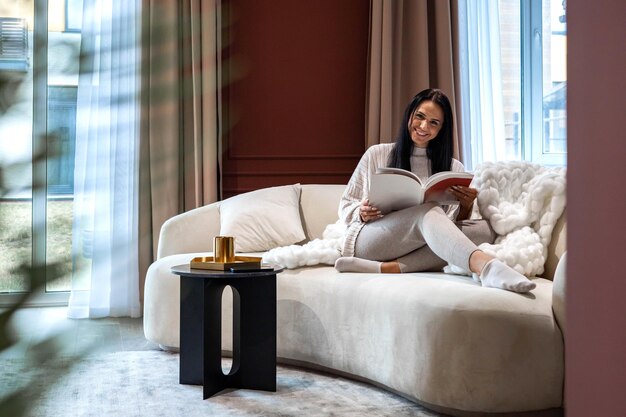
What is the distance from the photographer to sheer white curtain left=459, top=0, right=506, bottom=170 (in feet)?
15.3

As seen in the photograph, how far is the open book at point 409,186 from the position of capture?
297cm

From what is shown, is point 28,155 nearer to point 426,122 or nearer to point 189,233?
point 426,122

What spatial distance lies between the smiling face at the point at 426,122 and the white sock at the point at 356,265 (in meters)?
0.65

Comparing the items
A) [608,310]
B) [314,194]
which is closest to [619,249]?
[608,310]

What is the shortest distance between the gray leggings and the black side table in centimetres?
45

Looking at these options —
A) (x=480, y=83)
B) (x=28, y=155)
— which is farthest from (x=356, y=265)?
(x=28, y=155)

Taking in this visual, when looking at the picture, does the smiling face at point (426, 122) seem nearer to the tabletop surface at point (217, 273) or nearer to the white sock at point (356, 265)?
the white sock at point (356, 265)

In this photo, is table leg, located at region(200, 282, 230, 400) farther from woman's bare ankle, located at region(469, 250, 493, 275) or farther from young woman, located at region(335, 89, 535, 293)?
woman's bare ankle, located at region(469, 250, 493, 275)

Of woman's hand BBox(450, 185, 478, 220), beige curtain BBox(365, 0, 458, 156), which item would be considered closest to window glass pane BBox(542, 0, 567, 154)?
beige curtain BBox(365, 0, 458, 156)

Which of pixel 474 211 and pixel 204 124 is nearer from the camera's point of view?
pixel 474 211

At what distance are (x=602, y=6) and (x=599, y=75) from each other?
3cm

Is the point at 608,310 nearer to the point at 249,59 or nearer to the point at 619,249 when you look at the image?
the point at 619,249

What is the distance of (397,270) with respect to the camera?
10.1 feet

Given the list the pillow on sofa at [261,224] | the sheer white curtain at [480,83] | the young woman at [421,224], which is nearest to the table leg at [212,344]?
the young woman at [421,224]
